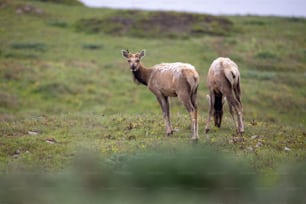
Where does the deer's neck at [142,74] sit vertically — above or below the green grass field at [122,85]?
above

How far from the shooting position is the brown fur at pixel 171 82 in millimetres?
14858

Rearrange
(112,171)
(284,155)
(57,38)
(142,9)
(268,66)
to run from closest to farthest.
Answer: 1. (112,171)
2. (284,155)
3. (268,66)
4. (57,38)
5. (142,9)

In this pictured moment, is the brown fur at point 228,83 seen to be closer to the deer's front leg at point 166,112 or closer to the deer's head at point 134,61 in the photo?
the deer's front leg at point 166,112

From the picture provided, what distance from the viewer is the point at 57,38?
136 ft

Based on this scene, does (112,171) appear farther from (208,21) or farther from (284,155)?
(208,21)

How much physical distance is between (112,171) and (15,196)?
1.26 meters

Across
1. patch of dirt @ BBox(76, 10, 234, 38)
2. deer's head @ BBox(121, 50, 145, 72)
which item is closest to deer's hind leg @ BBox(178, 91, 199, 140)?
deer's head @ BBox(121, 50, 145, 72)

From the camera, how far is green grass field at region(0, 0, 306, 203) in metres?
13.6

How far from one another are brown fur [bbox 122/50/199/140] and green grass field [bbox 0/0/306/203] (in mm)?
→ 754

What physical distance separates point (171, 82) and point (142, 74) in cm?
149

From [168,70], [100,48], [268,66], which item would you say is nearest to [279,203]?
[168,70]

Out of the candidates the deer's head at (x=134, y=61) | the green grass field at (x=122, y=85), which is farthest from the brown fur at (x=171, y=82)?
the green grass field at (x=122, y=85)

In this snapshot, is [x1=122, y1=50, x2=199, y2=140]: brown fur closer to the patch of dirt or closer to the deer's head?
the deer's head

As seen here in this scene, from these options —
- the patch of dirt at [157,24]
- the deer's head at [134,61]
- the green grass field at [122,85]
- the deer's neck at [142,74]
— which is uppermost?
the deer's head at [134,61]
